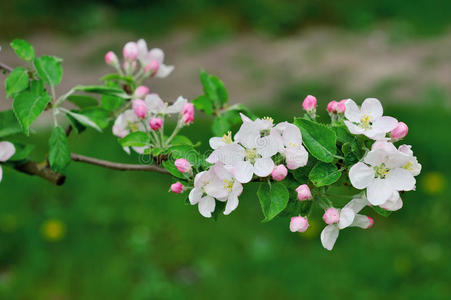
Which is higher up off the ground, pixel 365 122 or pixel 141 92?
pixel 365 122

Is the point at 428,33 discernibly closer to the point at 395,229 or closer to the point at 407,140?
the point at 407,140

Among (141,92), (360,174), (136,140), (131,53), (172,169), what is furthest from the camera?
(131,53)

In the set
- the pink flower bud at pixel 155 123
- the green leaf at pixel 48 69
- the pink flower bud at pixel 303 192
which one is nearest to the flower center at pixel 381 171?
the pink flower bud at pixel 303 192

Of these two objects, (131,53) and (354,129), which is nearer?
(354,129)

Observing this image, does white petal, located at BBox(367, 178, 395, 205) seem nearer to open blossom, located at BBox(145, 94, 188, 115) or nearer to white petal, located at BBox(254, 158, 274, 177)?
white petal, located at BBox(254, 158, 274, 177)

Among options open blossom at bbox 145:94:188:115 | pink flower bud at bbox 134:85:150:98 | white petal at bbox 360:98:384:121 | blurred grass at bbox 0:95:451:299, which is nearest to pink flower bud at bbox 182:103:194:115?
open blossom at bbox 145:94:188:115

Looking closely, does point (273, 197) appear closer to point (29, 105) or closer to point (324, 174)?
point (324, 174)

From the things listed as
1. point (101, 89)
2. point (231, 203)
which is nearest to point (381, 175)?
point (231, 203)
